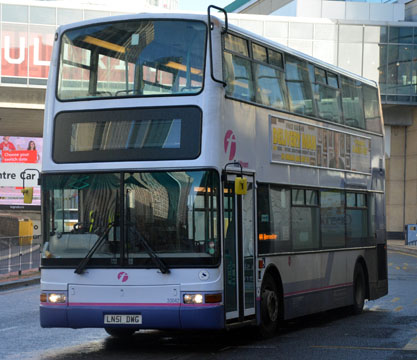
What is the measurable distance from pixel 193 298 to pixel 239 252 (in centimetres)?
115

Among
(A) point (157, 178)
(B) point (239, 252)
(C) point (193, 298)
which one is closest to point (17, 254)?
(B) point (239, 252)

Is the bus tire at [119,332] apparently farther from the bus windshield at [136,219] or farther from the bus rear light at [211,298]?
the bus rear light at [211,298]

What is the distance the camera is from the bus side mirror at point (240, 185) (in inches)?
473

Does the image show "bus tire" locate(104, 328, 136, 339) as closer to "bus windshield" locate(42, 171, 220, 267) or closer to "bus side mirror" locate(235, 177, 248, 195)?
"bus windshield" locate(42, 171, 220, 267)

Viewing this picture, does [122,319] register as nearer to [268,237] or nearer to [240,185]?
[240,185]

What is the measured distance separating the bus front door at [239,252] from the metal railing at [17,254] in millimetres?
17526

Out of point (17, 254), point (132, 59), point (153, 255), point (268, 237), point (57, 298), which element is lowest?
point (57, 298)

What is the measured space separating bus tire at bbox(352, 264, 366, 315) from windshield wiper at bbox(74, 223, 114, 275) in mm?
6779

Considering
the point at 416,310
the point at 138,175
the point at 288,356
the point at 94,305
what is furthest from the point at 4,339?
the point at 416,310

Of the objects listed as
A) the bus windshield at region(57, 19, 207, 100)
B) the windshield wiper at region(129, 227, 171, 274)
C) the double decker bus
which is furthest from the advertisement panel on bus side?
the windshield wiper at region(129, 227, 171, 274)

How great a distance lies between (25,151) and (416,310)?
163ft

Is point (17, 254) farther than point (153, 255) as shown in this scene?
Yes

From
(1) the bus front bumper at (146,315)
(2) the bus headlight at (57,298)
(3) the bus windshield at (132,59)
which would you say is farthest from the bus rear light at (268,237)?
(2) the bus headlight at (57,298)

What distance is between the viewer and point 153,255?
11656mm
